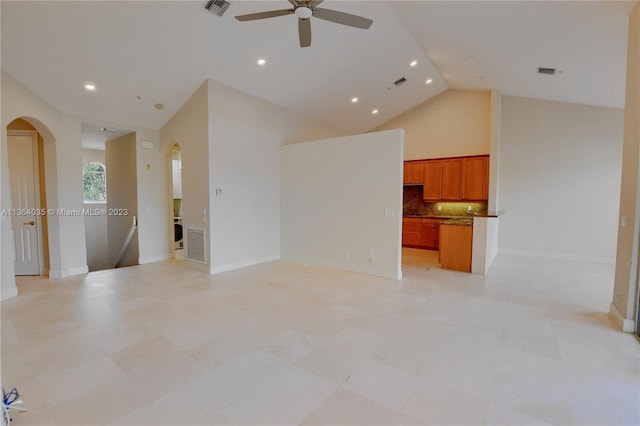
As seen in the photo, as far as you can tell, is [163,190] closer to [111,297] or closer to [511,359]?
[111,297]

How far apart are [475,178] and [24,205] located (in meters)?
9.43

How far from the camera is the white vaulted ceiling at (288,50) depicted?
3588 mm

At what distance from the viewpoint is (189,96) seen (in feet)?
18.1

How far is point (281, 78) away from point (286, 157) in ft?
5.27

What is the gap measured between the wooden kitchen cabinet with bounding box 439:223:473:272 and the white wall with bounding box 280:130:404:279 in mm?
1343

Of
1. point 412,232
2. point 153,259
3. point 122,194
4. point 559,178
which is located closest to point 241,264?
point 153,259

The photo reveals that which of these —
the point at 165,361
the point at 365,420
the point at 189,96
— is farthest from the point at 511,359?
the point at 189,96

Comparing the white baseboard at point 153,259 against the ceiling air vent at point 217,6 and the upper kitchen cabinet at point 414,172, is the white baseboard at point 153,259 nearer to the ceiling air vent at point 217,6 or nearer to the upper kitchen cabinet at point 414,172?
the ceiling air vent at point 217,6

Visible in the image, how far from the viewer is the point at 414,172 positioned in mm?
8336

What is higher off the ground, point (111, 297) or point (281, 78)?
point (281, 78)

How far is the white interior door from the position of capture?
5.26 metres

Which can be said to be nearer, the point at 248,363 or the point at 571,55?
the point at 248,363

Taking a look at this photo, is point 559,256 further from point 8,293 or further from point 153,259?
point 8,293

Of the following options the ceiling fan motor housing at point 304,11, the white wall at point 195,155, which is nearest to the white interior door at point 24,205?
the white wall at point 195,155
